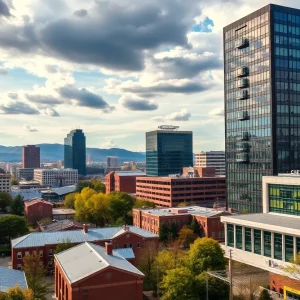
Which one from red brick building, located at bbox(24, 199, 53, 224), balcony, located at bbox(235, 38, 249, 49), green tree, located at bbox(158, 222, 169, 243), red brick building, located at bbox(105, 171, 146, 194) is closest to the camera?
green tree, located at bbox(158, 222, 169, 243)

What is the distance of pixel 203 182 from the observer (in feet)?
409

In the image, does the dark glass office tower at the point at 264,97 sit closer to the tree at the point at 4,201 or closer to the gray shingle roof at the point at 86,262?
the gray shingle roof at the point at 86,262

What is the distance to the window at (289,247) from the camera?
4644 cm

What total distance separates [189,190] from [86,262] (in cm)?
8132

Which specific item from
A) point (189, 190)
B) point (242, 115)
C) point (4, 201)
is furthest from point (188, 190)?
point (4, 201)

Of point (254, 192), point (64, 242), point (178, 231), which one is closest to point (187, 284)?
point (64, 242)

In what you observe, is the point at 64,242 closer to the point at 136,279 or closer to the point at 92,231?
the point at 92,231

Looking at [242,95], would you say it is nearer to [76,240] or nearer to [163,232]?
[163,232]

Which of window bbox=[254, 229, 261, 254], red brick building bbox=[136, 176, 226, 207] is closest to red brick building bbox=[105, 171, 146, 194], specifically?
red brick building bbox=[136, 176, 226, 207]

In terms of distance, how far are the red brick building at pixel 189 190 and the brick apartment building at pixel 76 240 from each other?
52.7 m

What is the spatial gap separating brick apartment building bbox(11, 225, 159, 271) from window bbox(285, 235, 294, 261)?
70.4 ft

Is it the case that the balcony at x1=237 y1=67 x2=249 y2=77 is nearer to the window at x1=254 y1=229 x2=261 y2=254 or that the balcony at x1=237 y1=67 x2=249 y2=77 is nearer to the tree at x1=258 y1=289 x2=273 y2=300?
the window at x1=254 y1=229 x2=261 y2=254

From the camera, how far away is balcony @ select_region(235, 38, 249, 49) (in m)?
94.9

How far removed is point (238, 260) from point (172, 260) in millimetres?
11638
